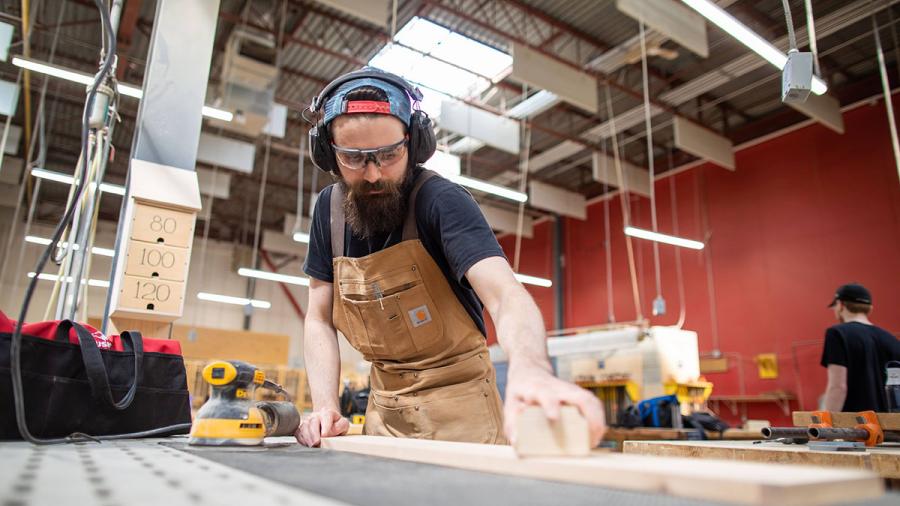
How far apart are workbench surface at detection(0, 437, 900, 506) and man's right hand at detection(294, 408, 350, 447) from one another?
1.61 feet

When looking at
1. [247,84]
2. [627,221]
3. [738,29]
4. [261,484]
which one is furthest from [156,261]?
[627,221]

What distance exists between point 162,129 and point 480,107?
20.8 feet

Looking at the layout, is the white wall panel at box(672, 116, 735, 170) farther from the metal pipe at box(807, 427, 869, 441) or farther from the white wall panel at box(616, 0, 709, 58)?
the metal pipe at box(807, 427, 869, 441)

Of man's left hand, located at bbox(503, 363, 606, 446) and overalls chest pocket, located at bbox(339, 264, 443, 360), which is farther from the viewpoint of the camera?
overalls chest pocket, located at bbox(339, 264, 443, 360)

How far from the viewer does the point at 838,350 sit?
10.1ft

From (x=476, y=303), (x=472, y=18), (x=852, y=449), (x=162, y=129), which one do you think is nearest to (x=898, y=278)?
(x=472, y=18)

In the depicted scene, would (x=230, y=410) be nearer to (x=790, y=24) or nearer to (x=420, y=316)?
(x=420, y=316)

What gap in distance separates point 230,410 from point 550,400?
0.74m

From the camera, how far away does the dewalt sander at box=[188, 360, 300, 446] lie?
122cm

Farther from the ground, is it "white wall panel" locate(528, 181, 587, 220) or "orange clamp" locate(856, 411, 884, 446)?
"white wall panel" locate(528, 181, 587, 220)

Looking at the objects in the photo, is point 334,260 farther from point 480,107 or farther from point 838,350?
point 480,107

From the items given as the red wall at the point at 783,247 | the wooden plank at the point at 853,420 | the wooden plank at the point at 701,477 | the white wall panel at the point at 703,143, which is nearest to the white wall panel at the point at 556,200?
the red wall at the point at 783,247

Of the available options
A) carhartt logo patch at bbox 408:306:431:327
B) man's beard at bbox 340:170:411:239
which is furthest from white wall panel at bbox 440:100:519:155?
carhartt logo patch at bbox 408:306:431:327

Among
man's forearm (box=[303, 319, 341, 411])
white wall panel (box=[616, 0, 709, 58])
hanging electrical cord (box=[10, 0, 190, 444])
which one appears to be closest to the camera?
hanging electrical cord (box=[10, 0, 190, 444])
